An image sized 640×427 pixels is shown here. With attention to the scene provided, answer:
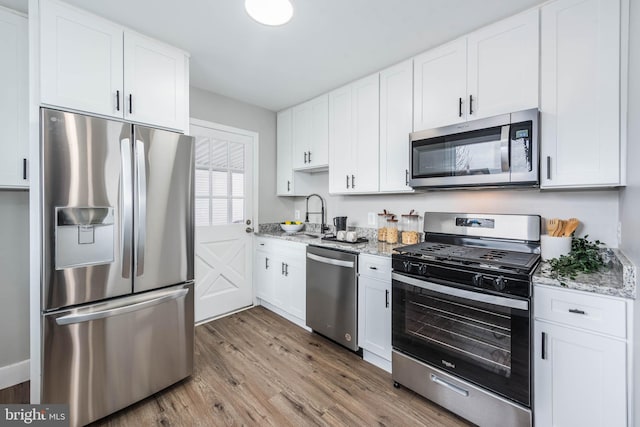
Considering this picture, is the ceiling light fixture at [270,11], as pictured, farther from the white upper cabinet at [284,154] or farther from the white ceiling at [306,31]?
the white upper cabinet at [284,154]

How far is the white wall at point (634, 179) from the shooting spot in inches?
44.3

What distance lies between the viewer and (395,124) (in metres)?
2.39

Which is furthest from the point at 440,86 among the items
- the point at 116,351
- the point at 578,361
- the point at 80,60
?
the point at 116,351

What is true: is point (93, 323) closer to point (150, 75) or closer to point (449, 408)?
point (150, 75)

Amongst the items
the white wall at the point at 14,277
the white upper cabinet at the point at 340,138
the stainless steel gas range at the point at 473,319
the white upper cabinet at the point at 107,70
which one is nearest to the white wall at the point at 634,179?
the stainless steel gas range at the point at 473,319

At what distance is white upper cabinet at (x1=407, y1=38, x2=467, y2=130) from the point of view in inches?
78.6

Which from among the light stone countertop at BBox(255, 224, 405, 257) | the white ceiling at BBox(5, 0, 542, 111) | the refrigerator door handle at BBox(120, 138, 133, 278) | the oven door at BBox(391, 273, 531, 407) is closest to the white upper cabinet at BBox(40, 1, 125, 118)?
the white ceiling at BBox(5, 0, 542, 111)

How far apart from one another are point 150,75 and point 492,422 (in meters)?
3.12

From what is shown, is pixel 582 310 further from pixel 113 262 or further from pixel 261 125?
pixel 261 125

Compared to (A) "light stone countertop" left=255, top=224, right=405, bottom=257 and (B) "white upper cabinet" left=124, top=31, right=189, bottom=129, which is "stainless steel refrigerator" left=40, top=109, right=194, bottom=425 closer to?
(B) "white upper cabinet" left=124, top=31, right=189, bottom=129

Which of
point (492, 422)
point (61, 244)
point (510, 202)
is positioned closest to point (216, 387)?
point (61, 244)

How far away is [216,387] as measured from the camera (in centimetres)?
194

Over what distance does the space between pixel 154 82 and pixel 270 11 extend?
3.31 feet

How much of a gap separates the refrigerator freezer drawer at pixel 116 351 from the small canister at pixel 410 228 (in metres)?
1.85
